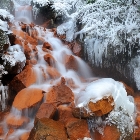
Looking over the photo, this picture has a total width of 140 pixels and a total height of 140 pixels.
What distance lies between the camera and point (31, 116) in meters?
4.48

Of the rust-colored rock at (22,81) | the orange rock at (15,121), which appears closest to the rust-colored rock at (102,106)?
the orange rock at (15,121)

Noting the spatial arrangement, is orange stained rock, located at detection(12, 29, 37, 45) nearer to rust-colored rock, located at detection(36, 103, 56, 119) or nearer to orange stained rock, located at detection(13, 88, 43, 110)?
orange stained rock, located at detection(13, 88, 43, 110)

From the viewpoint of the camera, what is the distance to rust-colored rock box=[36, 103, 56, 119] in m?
3.99

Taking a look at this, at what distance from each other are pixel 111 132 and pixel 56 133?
1002 mm

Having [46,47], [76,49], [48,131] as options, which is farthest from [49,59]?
[48,131]

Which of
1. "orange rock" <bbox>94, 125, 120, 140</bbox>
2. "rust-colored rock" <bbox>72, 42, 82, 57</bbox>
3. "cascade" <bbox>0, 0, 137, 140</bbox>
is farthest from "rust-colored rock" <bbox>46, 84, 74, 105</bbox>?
"rust-colored rock" <bbox>72, 42, 82, 57</bbox>

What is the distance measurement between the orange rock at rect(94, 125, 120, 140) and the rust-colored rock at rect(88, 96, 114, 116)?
298mm

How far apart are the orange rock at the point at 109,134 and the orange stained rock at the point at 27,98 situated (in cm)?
143

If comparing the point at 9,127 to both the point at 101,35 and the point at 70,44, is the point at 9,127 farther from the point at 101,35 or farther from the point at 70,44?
the point at 70,44

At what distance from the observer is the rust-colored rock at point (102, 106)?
3.77m

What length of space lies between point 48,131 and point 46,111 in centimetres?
55

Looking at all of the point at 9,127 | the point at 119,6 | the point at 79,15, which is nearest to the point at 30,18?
the point at 79,15

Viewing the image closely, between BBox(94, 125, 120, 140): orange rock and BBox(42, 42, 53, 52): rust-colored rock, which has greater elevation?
BBox(42, 42, 53, 52): rust-colored rock

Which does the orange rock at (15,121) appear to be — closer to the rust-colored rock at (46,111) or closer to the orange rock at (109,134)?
the rust-colored rock at (46,111)
